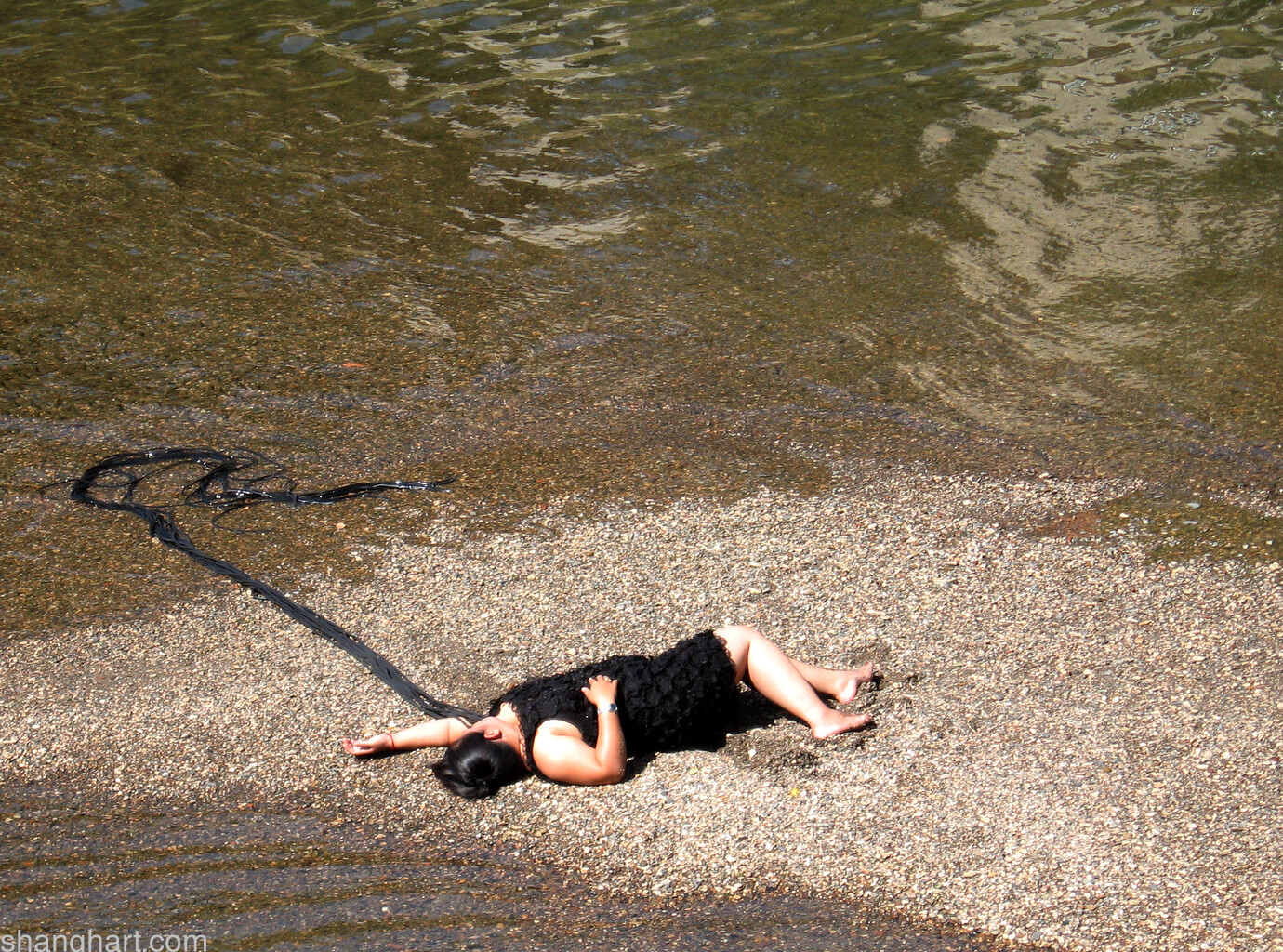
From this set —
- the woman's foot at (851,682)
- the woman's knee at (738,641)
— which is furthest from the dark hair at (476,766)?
the woman's foot at (851,682)

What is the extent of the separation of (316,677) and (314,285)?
5.03 meters

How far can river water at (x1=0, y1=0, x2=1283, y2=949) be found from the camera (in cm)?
729

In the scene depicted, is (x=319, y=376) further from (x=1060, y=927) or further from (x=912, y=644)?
(x=1060, y=927)

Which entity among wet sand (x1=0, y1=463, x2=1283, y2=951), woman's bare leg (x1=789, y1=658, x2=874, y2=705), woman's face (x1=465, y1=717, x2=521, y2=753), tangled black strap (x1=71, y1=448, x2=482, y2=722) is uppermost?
tangled black strap (x1=71, y1=448, x2=482, y2=722)

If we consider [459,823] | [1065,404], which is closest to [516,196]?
[1065,404]

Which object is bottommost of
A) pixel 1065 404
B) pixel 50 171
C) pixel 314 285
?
pixel 1065 404

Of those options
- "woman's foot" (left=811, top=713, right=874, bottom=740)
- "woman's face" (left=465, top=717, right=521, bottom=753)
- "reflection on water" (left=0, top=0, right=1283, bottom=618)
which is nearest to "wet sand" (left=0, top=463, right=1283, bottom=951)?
"woman's foot" (left=811, top=713, right=874, bottom=740)

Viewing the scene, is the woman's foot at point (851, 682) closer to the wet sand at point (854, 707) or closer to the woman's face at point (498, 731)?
the wet sand at point (854, 707)

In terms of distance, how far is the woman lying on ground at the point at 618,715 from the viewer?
15.3 feet

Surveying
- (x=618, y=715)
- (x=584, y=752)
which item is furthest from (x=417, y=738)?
(x=618, y=715)

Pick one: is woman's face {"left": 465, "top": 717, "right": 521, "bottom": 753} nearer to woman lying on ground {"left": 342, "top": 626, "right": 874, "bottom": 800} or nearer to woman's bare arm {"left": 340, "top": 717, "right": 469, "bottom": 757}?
woman lying on ground {"left": 342, "top": 626, "right": 874, "bottom": 800}

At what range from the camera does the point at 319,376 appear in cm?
840

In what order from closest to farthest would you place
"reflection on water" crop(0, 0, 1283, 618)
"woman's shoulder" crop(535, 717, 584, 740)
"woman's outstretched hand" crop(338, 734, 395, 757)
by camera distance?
"woman's shoulder" crop(535, 717, 584, 740) → "woman's outstretched hand" crop(338, 734, 395, 757) → "reflection on water" crop(0, 0, 1283, 618)

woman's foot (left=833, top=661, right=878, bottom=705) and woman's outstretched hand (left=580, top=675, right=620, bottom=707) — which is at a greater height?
woman's outstretched hand (left=580, top=675, right=620, bottom=707)
